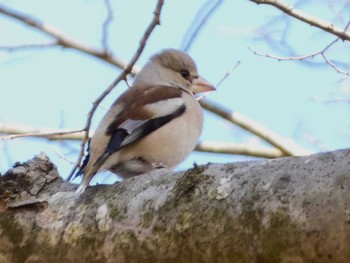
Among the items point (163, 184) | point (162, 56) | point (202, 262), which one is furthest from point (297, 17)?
point (202, 262)

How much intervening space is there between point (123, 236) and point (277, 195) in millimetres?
530

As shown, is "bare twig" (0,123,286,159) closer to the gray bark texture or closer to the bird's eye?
the bird's eye

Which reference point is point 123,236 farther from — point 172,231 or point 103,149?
point 103,149

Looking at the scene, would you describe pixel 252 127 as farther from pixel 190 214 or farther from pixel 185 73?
pixel 190 214

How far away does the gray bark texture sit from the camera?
1.99 meters

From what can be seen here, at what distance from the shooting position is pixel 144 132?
14.0ft

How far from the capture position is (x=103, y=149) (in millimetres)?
3953

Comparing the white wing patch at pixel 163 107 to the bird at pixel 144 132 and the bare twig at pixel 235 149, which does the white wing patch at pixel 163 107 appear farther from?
the bare twig at pixel 235 149

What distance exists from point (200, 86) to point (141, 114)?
4.20ft

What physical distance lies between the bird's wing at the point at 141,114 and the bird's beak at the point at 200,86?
65 centimetres

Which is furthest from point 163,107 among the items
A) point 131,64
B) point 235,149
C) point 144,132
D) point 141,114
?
point 235,149

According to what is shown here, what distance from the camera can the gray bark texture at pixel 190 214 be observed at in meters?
1.99

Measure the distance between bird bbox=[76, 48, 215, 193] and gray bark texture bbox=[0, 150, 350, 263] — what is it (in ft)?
2.93

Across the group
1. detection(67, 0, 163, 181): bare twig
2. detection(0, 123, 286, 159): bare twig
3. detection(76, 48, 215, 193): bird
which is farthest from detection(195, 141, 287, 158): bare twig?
detection(67, 0, 163, 181): bare twig
